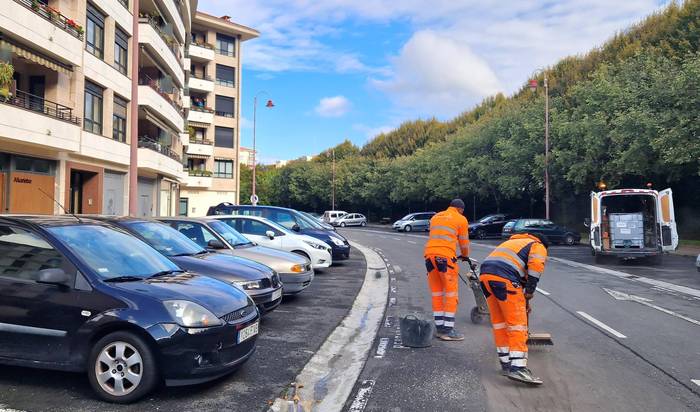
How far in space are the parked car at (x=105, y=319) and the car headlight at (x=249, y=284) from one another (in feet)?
A: 5.51

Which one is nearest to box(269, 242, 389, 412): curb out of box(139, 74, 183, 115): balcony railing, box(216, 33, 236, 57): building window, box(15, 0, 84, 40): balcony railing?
box(15, 0, 84, 40): balcony railing

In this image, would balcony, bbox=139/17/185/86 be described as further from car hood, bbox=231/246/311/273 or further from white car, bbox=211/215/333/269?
car hood, bbox=231/246/311/273

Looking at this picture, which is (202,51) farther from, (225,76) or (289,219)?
(289,219)

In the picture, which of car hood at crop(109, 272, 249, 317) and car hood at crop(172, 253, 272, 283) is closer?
car hood at crop(109, 272, 249, 317)

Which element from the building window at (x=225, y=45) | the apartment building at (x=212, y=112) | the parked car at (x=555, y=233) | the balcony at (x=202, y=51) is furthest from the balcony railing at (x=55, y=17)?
the building window at (x=225, y=45)

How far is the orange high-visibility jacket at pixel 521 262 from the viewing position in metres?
5.55

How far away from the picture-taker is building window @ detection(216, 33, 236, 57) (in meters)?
55.2

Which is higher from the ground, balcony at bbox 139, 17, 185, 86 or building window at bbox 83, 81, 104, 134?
balcony at bbox 139, 17, 185, 86

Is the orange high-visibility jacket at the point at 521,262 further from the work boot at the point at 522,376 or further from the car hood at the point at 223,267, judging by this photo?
the car hood at the point at 223,267

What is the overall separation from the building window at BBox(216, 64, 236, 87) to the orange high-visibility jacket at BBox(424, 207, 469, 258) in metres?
50.9

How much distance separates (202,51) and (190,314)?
48.0m

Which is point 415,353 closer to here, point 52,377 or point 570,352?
point 570,352

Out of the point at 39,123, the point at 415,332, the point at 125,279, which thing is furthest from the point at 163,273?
the point at 39,123

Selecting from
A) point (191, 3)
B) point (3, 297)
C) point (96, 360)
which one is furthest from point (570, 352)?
point (191, 3)
